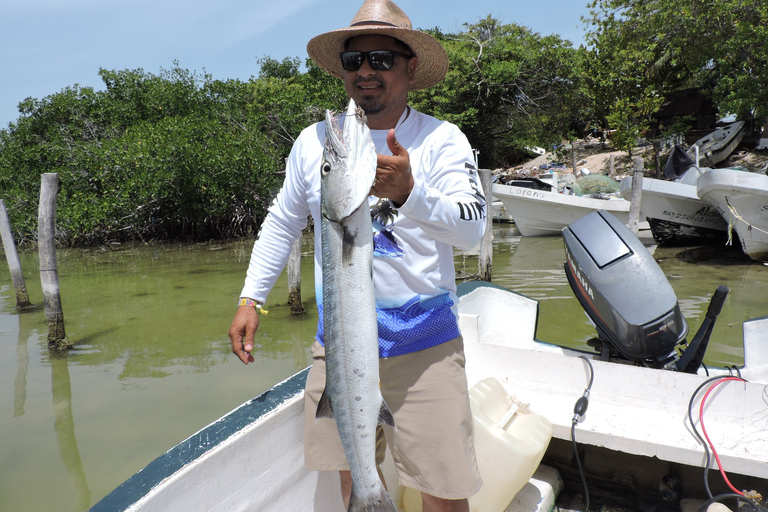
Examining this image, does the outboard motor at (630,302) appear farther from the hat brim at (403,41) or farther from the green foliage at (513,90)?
the green foliage at (513,90)

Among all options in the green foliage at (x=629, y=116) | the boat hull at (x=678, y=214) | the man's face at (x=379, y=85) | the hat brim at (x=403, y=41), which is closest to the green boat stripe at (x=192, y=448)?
the man's face at (x=379, y=85)

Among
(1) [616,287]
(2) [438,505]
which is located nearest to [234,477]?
(2) [438,505]

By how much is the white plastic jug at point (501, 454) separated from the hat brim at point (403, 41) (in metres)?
1.71

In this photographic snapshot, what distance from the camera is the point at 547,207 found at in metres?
16.0

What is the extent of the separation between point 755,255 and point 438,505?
471 inches

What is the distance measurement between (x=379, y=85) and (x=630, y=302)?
2.39 meters

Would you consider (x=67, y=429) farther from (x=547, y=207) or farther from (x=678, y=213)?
(x=547, y=207)

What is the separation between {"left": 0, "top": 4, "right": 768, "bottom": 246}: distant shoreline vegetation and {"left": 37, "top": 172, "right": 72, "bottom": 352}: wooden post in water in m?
10.7

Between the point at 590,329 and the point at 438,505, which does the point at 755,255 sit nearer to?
the point at 590,329

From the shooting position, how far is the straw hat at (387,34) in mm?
1929

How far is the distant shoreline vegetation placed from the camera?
17906 millimetres

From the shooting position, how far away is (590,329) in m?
7.14

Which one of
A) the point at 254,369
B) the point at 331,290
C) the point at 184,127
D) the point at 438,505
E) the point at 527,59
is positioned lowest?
the point at 254,369

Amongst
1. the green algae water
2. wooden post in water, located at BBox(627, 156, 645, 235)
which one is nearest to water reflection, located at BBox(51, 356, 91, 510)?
the green algae water
